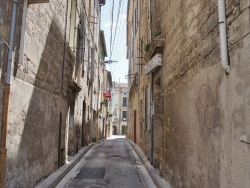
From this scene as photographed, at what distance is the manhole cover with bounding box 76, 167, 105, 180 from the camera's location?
7.14m

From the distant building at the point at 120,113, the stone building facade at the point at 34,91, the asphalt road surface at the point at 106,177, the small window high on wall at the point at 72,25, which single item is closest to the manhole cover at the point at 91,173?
the asphalt road surface at the point at 106,177

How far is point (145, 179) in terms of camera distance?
7027 millimetres

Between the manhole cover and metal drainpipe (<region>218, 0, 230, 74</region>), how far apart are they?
517 centimetres

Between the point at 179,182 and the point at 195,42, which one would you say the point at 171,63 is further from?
the point at 179,182

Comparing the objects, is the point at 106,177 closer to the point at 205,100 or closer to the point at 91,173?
the point at 91,173

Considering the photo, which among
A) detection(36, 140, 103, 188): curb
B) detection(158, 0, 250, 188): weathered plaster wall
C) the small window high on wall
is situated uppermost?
the small window high on wall

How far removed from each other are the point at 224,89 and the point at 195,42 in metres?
1.37

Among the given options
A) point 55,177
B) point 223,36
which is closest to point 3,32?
point 223,36

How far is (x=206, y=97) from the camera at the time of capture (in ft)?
11.6

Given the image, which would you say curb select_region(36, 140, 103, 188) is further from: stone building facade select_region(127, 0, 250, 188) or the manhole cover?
stone building facade select_region(127, 0, 250, 188)

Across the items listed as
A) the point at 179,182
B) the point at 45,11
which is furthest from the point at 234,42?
the point at 45,11

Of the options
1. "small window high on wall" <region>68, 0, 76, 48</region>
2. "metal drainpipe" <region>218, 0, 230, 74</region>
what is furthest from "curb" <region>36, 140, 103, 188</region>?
"small window high on wall" <region>68, 0, 76, 48</region>

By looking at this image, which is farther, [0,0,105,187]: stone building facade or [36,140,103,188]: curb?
[36,140,103,188]: curb

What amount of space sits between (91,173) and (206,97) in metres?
5.06
